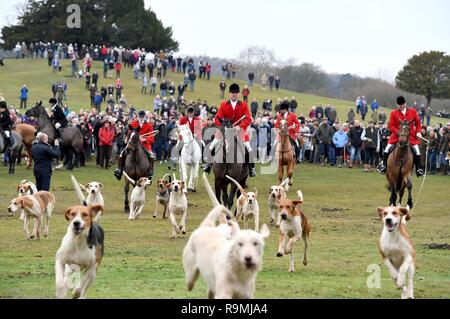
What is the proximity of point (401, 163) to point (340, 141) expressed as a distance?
1688 cm

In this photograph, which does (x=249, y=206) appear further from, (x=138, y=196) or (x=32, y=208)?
(x=32, y=208)

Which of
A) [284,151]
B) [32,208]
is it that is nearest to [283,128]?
[284,151]

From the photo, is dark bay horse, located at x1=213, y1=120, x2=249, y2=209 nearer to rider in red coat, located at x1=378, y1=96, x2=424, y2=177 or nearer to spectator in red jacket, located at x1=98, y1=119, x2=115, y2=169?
rider in red coat, located at x1=378, y1=96, x2=424, y2=177

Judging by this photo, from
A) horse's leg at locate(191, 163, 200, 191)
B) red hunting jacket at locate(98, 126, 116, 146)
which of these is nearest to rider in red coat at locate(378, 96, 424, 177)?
horse's leg at locate(191, 163, 200, 191)

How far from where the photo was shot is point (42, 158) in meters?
20.8

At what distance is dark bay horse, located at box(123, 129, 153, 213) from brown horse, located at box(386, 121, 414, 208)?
5.99 meters

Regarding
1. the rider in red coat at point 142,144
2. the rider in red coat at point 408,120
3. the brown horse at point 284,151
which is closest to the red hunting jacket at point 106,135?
the rider in red coat at point 142,144

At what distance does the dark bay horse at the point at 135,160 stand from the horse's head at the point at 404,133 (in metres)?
6.24

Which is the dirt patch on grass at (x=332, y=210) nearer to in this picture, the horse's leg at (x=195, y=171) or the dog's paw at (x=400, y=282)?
the horse's leg at (x=195, y=171)

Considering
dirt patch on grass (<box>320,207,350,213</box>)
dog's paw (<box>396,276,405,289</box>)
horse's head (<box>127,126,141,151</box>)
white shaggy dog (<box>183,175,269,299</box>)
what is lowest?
dirt patch on grass (<box>320,207,350,213</box>)

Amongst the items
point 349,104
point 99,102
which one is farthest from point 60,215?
point 349,104

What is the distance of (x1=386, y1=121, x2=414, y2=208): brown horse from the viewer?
70.3 ft
